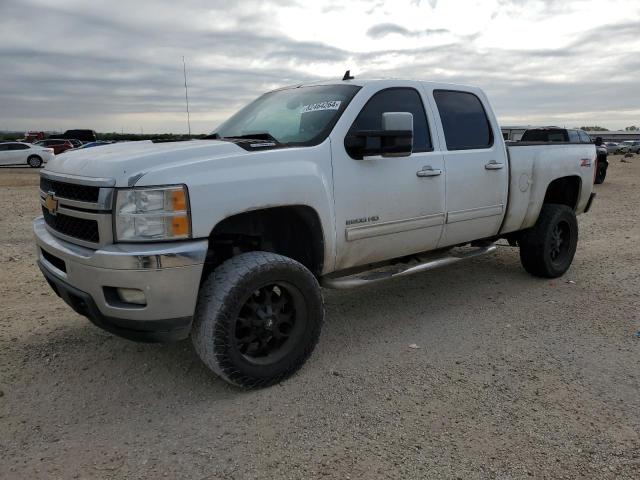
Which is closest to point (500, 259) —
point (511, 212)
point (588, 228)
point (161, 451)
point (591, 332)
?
point (511, 212)

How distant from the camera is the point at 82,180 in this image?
299 cm

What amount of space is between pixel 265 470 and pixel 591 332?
302cm

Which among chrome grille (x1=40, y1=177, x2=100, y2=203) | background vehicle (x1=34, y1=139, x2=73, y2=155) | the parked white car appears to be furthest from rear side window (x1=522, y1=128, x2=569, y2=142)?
background vehicle (x1=34, y1=139, x2=73, y2=155)

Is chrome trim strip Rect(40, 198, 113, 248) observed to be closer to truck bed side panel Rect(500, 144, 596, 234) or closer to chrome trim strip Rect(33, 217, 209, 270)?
chrome trim strip Rect(33, 217, 209, 270)

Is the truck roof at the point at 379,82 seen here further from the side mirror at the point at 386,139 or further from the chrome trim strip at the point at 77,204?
the chrome trim strip at the point at 77,204

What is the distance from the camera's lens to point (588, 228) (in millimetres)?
9281

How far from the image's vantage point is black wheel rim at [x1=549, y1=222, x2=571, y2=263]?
579 centimetres

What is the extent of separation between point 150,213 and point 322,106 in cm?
166

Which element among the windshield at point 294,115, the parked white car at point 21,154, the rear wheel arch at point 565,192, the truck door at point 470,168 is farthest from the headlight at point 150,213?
the parked white car at point 21,154

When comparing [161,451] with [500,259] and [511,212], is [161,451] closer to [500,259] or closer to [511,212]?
[511,212]

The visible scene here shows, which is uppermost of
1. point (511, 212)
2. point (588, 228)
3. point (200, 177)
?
point (200, 177)

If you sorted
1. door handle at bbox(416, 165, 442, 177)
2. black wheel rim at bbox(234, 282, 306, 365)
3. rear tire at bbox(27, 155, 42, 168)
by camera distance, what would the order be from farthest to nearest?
rear tire at bbox(27, 155, 42, 168) < door handle at bbox(416, 165, 442, 177) < black wheel rim at bbox(234, 282, 306, 365)

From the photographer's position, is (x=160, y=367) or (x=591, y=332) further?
(x=591, y=332)

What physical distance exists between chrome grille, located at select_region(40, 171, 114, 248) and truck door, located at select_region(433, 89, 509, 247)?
2668 millimetres
